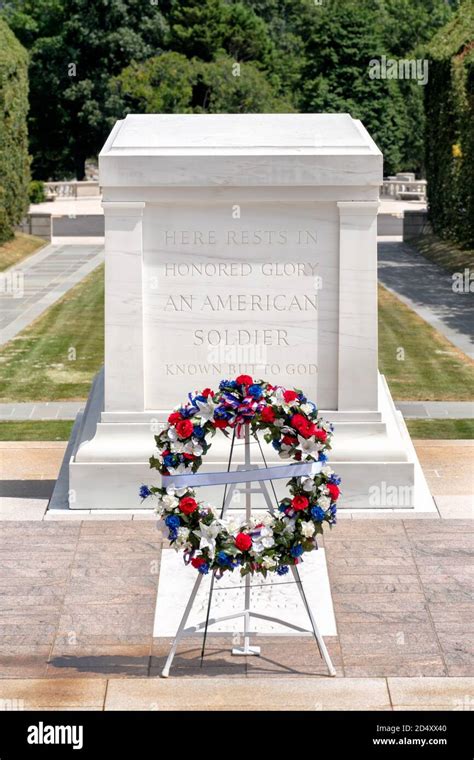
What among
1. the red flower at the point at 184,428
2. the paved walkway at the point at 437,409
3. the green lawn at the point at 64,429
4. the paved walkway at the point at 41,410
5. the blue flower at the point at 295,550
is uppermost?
the red flower at the point at 184,428

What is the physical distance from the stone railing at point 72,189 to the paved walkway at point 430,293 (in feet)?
81.2

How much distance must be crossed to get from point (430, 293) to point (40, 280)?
26.5ft

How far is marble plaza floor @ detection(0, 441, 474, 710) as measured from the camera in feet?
24.1

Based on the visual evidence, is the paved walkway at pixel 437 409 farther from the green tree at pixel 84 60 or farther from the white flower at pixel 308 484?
the green tree at pixel 84 60

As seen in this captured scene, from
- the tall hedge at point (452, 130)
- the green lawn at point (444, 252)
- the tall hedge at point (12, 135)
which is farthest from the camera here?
the tall hedge at point (12, 135)

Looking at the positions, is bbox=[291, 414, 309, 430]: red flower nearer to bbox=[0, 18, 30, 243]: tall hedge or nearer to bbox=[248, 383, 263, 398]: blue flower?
bbox=[248, 383, 263, 398]: blue flower

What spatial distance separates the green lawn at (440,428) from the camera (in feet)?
45.7

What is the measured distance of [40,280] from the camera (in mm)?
28484

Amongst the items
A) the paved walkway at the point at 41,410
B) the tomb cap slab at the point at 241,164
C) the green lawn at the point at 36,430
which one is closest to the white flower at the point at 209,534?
the tomb cap slab at the point at 241,164

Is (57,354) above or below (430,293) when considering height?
above

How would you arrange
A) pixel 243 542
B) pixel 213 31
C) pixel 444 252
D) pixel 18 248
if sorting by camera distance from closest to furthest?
pixel 243 542 → pixel 444 252 → pixel 18 248 → pixel 213 31

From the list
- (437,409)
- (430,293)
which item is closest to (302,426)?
(437,409)

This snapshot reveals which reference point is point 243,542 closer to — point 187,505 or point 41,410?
point 187,505

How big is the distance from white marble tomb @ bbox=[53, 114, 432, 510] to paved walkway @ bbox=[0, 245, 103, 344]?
10489 millimetres
